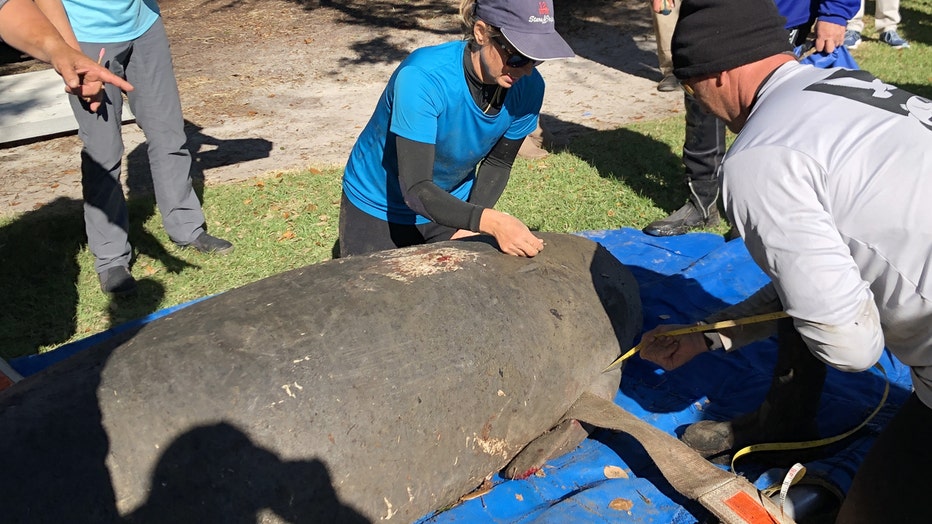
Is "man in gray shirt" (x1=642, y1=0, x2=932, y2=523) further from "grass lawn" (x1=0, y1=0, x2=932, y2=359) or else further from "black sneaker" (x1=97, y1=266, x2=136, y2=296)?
"black sneaker" (x1=97, y1=266, x2=136, y2=296)

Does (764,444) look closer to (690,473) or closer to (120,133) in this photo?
(690,473)

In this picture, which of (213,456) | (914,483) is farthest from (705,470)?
(213,456)

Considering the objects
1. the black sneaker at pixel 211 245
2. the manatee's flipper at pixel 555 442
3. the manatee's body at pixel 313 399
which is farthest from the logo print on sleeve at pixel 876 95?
the black sneaker at pixel 211 245

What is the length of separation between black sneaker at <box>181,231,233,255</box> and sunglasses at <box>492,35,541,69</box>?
3057 millimetres

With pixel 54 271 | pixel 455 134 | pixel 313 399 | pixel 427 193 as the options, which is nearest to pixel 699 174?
Answer: pixel 455 134

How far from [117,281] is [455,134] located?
8.90 ft

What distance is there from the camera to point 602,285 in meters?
3.62

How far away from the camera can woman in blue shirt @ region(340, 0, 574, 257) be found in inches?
129

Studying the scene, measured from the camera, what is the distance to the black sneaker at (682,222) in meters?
5.41

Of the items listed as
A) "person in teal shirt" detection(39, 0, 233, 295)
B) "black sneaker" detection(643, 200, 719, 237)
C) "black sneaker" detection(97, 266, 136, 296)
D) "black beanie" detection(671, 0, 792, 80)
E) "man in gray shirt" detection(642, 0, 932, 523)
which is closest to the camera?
"man in gray shirt" detection(642, 0, 932, 523)

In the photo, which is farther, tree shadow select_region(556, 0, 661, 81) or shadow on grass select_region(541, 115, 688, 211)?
tree shadow select_region(556, 0, 661, 81)

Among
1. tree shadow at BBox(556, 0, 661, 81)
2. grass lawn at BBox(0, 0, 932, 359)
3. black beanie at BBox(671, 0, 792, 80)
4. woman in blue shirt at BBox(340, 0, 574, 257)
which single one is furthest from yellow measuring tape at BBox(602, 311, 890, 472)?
tree shadow at BBox(556, 0, 661, 81)

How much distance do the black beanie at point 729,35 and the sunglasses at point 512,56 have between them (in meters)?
1.08

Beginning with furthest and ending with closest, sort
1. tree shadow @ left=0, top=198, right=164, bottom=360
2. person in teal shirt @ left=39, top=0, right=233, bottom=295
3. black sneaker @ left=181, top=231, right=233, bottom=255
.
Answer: black sneaker @ left=181, top=231, right=233, bottom=255 → person in teal shirt @ left=39, top=0, right=233, bottom=295 → tree shadow @ left=0, top=198, right=164, bottom=360
